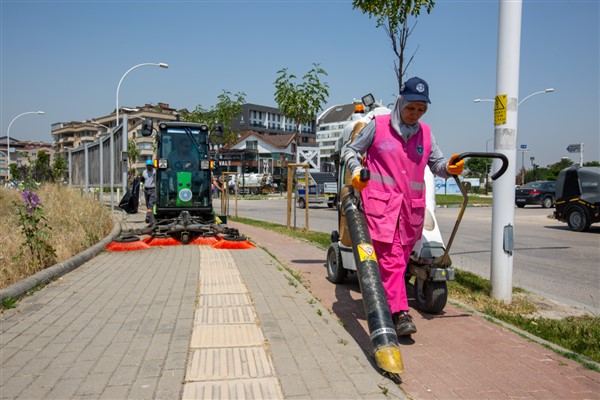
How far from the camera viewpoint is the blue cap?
451 centimetres

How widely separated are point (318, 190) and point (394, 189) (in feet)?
90.9

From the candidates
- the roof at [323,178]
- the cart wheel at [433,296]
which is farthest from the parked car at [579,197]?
the roof at [323,178]

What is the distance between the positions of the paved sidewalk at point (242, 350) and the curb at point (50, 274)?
14cm

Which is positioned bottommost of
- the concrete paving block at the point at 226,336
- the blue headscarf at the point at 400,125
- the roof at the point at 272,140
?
the concrete paving block at the point at 226,336

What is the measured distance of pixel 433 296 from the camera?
5.22 meters

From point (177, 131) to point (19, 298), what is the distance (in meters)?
6.84

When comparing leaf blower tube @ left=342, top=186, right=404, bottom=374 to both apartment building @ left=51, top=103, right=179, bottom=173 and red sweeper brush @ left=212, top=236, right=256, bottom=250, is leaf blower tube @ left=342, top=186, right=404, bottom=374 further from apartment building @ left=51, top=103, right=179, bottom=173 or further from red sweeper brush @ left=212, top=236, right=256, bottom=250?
apartment building @ left=51, top=103, right=179, bottom=173

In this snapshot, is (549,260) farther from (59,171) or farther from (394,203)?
(59,171)

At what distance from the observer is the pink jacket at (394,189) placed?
4.52m

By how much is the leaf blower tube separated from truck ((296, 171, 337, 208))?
78.6ft

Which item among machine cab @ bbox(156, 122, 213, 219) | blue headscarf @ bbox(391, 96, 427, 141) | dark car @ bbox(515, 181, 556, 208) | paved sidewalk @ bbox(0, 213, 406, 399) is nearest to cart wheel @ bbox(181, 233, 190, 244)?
machine cab @ bbox(156, 122, 213, 219)

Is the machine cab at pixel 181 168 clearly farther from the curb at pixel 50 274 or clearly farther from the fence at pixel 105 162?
the fence at pixel 105 162

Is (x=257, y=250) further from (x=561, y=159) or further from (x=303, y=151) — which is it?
(x=561, y=159)

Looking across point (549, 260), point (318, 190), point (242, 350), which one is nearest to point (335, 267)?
point (242, 350)
